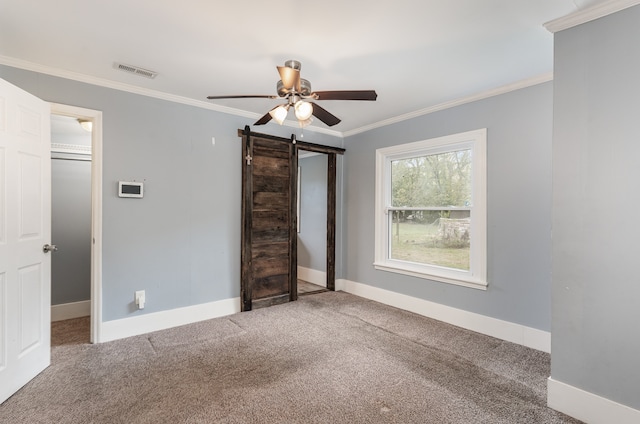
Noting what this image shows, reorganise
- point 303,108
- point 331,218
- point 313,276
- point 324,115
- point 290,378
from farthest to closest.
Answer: point 313,276 → point 331,218 → point 324,115 → point 290,378 → point 303,108

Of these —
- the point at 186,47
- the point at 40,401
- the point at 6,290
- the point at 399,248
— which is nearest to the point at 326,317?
the point at 399,248

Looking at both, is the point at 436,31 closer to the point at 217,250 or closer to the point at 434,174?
the point at 434,174

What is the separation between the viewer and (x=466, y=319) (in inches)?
132

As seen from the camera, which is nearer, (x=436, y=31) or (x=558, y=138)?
(x=558, y=138)

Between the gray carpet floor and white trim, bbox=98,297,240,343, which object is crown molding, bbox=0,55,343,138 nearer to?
white trim, bbox=98,297,240,343

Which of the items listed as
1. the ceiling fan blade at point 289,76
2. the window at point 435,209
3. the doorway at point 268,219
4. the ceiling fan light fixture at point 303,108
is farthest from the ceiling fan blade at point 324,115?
the window at point 435,209

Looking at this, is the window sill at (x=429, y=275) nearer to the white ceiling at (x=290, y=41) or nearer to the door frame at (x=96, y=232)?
the white ceiling at (x=290, y=41)

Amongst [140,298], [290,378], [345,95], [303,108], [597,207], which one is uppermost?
[345,95]

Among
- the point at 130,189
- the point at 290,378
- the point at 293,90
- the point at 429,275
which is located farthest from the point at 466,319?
the point at 130,189

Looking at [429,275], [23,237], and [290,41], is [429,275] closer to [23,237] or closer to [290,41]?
[290,41]

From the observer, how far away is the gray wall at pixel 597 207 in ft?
5.71

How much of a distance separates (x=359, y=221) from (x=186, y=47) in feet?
10.2

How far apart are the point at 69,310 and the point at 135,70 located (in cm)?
293

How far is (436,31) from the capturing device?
2117 millimetres
